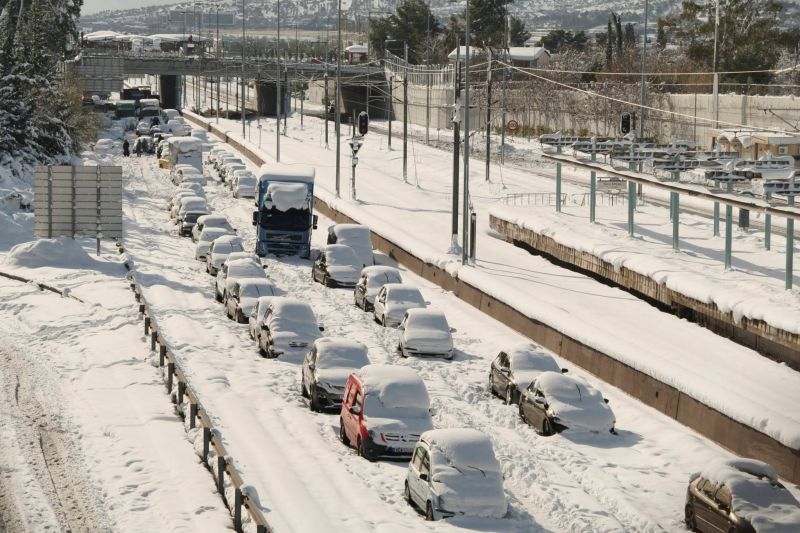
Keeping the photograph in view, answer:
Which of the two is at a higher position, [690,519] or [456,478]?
[456,478]

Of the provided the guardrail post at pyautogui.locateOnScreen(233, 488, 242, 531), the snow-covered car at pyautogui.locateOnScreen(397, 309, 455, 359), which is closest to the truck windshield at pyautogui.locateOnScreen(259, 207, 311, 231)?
the snow-covered car at pyautogui.locateOnScreen(397, 309, 455, 359)

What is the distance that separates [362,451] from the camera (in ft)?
86.1

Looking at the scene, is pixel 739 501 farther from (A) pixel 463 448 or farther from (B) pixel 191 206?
(B) pixel 191 206

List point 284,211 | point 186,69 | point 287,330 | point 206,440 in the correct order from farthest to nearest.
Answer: point 186,69 → point 284,211 → point 287,330 → point 206,440

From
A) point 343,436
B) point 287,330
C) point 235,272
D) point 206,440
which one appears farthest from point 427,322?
point 206,440

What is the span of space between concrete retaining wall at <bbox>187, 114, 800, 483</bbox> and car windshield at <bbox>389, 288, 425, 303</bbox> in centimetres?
285

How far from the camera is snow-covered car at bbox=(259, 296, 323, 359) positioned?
116 feet

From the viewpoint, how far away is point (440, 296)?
46344 millimetres

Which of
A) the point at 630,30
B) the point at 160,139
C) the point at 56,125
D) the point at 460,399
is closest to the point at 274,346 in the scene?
the point at 460,399

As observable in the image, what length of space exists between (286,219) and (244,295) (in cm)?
1274

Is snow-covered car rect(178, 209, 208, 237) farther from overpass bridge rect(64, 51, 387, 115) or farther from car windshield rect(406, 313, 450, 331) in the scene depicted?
overpass bridge rect(64, 51, 387, 115)

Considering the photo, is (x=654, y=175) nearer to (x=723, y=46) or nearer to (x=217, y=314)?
(x=217, y=314)

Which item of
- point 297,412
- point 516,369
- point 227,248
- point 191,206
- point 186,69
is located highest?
point 186,69

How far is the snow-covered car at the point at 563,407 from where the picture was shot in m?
28.6
